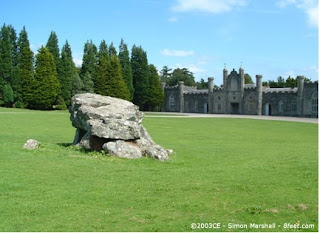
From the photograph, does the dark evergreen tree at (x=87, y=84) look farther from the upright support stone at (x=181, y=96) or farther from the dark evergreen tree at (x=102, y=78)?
the upright support stone at (x=181, y=96)

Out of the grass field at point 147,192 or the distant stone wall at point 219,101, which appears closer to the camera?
the grass field at point 147,192

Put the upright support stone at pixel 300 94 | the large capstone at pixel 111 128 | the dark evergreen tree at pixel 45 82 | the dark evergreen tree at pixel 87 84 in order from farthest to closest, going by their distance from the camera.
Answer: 1. the dark evergreen tree at pixel 87 84
2. the dark evergreen tree at pixel 45 82
3. the upright support stone at pixel 300 94
4. the large capstone at pixel 111 128

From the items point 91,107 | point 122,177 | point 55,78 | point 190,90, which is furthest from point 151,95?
point 122,177

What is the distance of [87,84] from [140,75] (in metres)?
14.0

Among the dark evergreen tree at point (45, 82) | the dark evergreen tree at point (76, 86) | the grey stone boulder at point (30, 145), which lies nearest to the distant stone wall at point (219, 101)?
the dark evergreen tree at point (76, 86)

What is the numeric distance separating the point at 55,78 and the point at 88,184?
2527 inches

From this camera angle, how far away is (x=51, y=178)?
34.5ft

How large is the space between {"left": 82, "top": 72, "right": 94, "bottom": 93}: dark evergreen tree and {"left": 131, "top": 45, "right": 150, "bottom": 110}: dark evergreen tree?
11943 millimetres

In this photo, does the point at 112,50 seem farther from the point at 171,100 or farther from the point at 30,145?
the point at 30,145

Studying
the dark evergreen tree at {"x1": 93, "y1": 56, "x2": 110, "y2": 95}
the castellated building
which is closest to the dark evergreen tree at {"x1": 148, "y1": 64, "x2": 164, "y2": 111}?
the castellated building

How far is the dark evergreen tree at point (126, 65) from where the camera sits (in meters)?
82.5

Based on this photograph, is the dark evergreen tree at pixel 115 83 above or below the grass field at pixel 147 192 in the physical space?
above

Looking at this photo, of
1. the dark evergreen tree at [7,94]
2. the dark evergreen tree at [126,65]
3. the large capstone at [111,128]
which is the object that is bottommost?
the large capstone at [111,128]

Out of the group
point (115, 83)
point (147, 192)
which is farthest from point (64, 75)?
point (147, 192)
